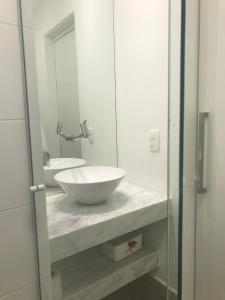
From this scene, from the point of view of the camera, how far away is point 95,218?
4.17 ft

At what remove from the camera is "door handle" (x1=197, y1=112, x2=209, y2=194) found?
4.29 ft

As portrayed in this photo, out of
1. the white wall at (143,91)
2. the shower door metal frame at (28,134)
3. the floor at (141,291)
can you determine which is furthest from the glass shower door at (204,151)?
the shower door metal frame at (28,134)

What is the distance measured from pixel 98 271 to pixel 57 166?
656 millimetres

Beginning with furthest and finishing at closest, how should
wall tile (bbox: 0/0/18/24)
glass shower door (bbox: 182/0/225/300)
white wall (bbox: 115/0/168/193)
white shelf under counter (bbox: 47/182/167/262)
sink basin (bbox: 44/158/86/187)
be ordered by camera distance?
Answer: white wall (bbox: 115/0/168/193)
sink basin (bbox: 44/158/86/187)
glass shower door (bbox: 182/0/225/300)
white shelf under counter (bbox: 47/182/167/262)
wall tile (bbox: 0/0/18/24)

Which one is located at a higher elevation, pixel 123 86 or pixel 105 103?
pixel 123 86

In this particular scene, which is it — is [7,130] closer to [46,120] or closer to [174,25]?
[46,120]

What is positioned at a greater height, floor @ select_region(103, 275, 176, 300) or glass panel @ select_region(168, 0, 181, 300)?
glass panel @ select_region(168, 0, 181, 300)

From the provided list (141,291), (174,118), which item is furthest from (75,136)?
(141,291)

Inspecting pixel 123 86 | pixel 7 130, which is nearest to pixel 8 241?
pixel 7 130

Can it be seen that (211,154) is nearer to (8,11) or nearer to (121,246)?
(121,246)

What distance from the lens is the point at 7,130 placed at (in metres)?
0.89

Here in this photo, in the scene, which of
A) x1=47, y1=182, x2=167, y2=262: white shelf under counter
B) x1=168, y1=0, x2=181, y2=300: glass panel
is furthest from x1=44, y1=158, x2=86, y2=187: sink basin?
x1=168, y1=0, x2=181, y2=300: glass panel

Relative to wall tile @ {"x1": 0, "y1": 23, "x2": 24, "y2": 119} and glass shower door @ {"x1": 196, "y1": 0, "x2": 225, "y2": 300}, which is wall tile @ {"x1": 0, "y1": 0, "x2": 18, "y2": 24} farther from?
glass shower door @ {"x1": 196, "y1": 0, "x2": 225, "y2": 300}

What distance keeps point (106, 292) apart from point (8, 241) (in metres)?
0.77
